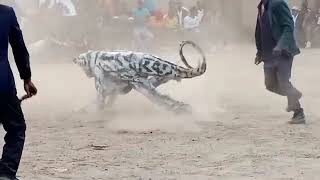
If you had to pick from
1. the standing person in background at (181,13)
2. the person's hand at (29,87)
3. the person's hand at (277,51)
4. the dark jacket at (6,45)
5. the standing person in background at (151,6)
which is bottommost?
the standing person in background at (181,13)

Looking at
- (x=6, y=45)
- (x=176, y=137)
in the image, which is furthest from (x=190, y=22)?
(x=6, y=45)

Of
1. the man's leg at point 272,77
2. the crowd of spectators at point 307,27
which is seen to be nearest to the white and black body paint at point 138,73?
the man's leg at point 272,77

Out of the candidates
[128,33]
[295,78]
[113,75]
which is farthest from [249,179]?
[128,33]

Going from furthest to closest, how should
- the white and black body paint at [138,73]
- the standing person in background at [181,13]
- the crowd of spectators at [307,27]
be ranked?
1. the crowd of spectators at [307,27]
2. the standing person in background at [181,13]
3. the white and black body paint at [138,73]

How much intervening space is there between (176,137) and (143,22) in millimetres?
12141

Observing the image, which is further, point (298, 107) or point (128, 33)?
point (128, 33)

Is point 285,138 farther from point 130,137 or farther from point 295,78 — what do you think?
point 295,78

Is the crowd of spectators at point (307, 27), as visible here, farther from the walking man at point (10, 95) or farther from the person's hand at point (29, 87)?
the walking man at point (10, 95)

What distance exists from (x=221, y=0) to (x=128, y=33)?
21.1ft

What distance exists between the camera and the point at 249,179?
21.1ft

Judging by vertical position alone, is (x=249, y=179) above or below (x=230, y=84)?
above

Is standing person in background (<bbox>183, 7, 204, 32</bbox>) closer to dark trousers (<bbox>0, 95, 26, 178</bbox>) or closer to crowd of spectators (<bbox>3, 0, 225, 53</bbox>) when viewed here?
crowd of spectators (<bbox>3, 0, 225, 53</bbox>)

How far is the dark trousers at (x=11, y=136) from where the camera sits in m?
6.12

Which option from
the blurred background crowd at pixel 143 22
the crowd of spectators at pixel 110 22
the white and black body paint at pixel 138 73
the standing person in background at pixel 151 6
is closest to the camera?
the white and black body paint at pixel 138 73
